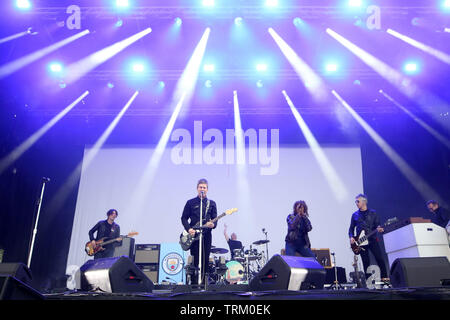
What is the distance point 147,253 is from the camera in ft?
25.8

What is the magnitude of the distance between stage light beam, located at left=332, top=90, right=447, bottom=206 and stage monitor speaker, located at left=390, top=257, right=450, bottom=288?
664 cm

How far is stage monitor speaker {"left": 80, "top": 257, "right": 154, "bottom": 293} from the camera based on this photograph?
2.94 metres

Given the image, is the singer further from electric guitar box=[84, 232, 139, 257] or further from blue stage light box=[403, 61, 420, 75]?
blue stage light box=[403, 61, 420, 75]

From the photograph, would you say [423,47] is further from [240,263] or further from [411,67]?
[240,263]

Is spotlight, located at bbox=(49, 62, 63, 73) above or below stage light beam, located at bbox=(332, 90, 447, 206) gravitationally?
above

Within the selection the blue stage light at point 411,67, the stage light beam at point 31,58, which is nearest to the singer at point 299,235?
the blue stage light at point 411,67

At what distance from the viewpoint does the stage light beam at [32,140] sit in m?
7.82

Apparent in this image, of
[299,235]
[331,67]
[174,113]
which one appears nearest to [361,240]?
[299,235]

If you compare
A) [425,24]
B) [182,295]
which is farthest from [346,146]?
[182,295]

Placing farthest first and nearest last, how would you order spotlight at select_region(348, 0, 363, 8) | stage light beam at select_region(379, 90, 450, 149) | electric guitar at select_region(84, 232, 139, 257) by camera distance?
1. stage light beam at select_region(379, 90, 450, 149)
2. electric guitar at select_region(84, 232, 139, 257)
3. spotlight at select_region(348, 0, 363, 8)

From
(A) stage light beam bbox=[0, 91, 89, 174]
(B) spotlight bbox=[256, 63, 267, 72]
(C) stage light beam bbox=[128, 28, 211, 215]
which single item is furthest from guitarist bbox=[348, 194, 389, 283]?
(A) stage light beam bbox=[0, 91, 89, 174]

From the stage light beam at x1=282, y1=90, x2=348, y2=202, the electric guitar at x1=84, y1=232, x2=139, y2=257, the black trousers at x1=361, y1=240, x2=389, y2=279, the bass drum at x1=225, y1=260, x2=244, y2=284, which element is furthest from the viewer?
the stage light beam at x1=282, y1=90, x2=348, y2=202

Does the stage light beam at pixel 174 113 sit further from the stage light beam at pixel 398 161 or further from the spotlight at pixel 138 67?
the stage light beam at pixel 398 161

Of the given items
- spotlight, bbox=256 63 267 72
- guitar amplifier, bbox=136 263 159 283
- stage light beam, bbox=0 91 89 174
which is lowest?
guitar amplifier, bbox=136 263 159 283
